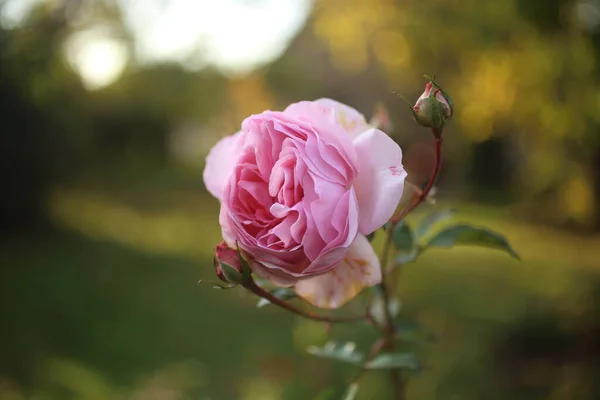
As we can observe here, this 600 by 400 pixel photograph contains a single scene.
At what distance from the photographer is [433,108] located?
0.42 meters

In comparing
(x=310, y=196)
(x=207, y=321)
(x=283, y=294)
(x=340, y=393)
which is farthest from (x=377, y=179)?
(x=207, y=321)

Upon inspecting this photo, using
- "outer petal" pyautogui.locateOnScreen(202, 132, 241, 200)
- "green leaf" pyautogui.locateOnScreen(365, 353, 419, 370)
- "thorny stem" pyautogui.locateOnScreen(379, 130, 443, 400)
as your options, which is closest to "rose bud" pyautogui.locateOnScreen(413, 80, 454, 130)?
"thorny stem" pyautogui.locateOnScreen(379, 130, 443, 400)

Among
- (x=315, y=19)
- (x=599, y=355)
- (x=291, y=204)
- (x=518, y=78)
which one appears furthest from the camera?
(x=315, y=19)

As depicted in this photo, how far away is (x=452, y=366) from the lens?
2346 millimetres

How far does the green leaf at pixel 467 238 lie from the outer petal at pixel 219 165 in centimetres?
21

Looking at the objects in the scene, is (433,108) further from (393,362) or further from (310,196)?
(393,362)

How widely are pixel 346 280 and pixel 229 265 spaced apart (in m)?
0.09

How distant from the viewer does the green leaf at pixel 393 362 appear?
56cm

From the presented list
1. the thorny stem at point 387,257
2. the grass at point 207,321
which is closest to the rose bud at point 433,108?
the thorny stem at point 387,257

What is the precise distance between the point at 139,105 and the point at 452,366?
590cm

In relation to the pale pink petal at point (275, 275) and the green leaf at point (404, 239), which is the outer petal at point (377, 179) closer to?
the pale pink petal at point (275, 275)

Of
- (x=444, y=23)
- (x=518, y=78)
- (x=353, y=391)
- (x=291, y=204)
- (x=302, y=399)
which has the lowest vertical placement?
(x=302, y=399)

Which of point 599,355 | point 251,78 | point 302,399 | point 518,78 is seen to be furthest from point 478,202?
point 302,399

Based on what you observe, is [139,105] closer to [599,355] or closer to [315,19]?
[315,19]
